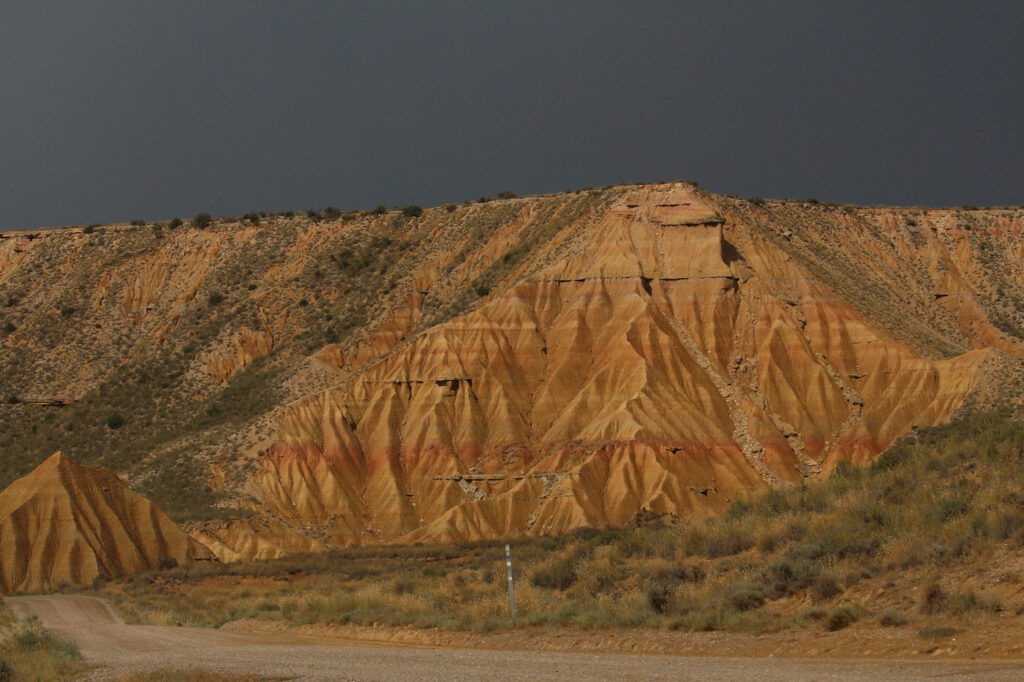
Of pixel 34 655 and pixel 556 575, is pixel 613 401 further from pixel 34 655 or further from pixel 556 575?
pixel 34 655

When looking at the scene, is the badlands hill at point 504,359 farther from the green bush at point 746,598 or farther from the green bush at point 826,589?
the green bush at point 826,589

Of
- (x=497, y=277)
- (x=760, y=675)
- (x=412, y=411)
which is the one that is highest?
(x=497, y=277)

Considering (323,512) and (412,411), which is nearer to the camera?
(323,512)

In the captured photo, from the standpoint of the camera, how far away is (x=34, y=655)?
888 inches

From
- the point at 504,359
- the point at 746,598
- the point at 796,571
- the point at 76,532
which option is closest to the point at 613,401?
the point at 504,359

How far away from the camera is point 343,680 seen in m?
17.2

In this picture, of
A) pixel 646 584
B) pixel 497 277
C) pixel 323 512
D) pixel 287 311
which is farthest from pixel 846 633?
pixel 287 311

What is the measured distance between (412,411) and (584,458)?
46.0 ft

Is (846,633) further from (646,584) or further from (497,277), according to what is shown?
(497,277)

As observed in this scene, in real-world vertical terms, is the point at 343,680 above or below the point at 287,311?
below

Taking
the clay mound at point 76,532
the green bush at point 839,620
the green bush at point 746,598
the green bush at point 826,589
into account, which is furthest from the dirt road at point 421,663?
the clay mound at point 76,532

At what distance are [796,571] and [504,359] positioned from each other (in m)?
58.1

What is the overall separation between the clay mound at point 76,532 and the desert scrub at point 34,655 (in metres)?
26.1

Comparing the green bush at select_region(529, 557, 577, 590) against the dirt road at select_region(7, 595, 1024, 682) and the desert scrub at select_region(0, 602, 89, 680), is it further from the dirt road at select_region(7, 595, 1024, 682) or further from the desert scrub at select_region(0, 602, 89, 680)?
the desert scrub at select_region(0, 602, 89, 680)
